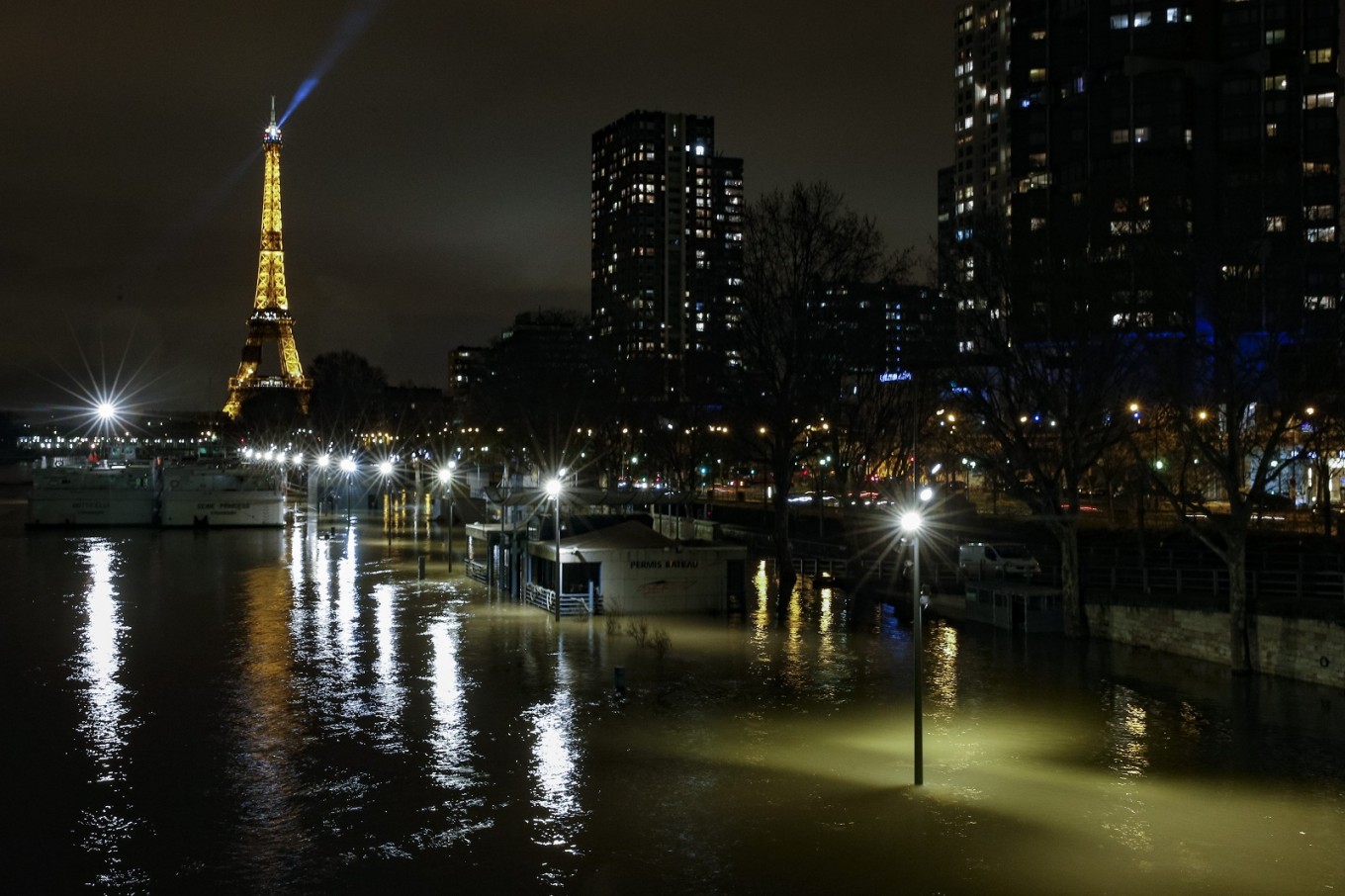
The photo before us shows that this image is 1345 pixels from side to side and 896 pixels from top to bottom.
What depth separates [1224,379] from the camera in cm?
2547

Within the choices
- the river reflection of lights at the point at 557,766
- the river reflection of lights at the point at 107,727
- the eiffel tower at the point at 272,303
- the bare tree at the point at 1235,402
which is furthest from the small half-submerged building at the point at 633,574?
the eiffel tower at the point at 272,303

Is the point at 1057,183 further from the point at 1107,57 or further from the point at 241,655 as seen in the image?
the point at 241,655

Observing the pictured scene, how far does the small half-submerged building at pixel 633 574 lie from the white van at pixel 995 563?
7893mm

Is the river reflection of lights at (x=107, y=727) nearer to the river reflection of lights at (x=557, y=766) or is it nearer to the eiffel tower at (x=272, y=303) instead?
the river reflection of lights at (x=557, y=766)

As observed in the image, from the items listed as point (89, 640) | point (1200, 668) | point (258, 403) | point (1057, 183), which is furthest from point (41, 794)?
point (258, 403)

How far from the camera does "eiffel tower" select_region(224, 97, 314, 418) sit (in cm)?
15812

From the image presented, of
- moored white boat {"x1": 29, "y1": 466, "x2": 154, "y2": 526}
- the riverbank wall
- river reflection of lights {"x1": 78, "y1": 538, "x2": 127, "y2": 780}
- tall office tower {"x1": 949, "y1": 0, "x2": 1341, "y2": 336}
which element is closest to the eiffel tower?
moored white boat {"x1": 29, "y1": 466, "x2": 154, "y2": 526}

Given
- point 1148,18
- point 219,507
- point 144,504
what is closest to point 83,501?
point 144,504

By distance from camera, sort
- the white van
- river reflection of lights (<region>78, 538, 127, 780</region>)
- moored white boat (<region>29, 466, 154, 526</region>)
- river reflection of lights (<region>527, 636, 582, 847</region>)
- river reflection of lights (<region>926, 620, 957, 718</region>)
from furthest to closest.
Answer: moored white boat (<region>29, 466, 154, 526</region>)
the white van
river reflection of lights (<region>926, 620, 957, 718</region>)
river reflection of lights (<region>78, 538, 127, 780</region>)
river reflection of lights (<region>527, 636, 582, 847</region>)

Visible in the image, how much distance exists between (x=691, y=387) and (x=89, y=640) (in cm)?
3326

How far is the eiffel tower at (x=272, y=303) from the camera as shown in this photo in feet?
519

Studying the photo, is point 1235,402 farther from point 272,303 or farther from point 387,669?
point 272,303

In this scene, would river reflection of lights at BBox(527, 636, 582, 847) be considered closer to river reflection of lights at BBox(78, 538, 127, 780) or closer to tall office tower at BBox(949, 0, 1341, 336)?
river reflection of lights at BBox(78, 538, 127, 780)

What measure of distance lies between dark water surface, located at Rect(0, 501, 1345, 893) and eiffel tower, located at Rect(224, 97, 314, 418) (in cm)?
13389
